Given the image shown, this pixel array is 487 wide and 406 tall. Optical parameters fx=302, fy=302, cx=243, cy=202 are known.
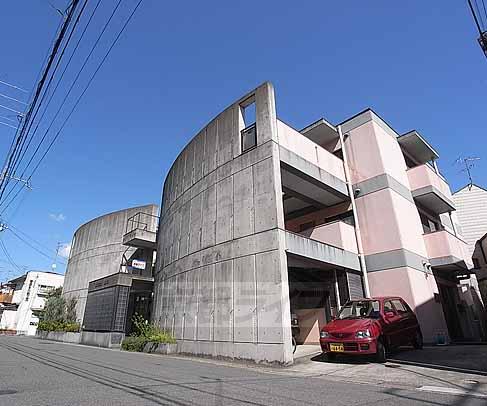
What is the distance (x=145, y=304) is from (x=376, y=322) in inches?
731

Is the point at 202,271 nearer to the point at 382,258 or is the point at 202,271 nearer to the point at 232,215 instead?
the point at 232,215

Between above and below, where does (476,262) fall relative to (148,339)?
above

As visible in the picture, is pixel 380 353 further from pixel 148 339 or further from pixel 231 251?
pixel 148 339

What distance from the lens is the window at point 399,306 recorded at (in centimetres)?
897

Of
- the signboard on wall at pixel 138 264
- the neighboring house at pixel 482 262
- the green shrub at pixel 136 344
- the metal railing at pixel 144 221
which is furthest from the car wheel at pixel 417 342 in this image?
the metal railing at pixel 144 221

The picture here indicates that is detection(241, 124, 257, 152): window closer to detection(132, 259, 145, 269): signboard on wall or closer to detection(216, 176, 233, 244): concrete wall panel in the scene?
detection(216, 176, 233, 244): concrete wall panel

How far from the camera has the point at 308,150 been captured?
12305 mm

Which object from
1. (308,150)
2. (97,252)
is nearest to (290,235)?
(308,150)

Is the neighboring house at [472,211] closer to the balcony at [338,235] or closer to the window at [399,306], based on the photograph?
the balcony at [338,235]

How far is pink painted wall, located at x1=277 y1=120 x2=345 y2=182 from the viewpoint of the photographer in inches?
447

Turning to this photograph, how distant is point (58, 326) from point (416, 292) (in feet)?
84.2

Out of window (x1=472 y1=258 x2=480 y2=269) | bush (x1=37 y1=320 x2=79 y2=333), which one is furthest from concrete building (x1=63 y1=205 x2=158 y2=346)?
window (x1=472 y1=258 x2=480 y2=269)

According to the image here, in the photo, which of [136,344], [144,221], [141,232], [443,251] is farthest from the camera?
[144,221]

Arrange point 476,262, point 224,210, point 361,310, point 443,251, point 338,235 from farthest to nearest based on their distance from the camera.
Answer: point 476,262 → point 443,251 → point 338,235 → point 224,210 → point 361,310
